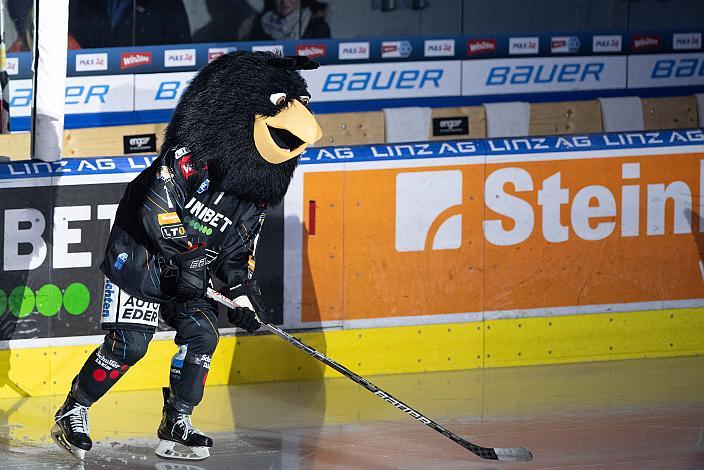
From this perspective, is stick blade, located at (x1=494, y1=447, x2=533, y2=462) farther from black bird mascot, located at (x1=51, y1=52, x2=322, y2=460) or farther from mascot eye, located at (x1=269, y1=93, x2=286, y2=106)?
mascot eye, located at (x1=269, y1=93, x2=286, y2=106)

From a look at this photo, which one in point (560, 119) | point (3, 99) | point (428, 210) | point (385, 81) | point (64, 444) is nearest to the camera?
point (64, 444)

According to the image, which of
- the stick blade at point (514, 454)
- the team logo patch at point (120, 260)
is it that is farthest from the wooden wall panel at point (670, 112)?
the team logo patch at point (120, 260)

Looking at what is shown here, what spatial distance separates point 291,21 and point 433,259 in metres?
4.36

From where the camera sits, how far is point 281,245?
8578mm

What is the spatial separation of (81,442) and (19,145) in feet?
11.3

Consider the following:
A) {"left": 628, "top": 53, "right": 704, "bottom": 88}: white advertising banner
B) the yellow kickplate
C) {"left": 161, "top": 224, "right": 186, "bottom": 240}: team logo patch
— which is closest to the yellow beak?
{"left": 161, "top": 224, "right": 186, "bottom": 240}: team logo patch

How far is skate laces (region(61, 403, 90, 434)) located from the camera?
7098 mm

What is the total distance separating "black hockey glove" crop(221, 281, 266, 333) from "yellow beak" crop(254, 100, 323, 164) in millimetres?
676

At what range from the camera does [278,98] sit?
692 cm

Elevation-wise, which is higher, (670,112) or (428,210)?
(670,112)

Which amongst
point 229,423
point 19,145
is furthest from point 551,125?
point 229,423

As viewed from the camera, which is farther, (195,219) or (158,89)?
(158,89)

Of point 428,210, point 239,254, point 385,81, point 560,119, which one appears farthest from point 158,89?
point 239,254

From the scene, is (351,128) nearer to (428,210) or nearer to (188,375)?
(428,210)
